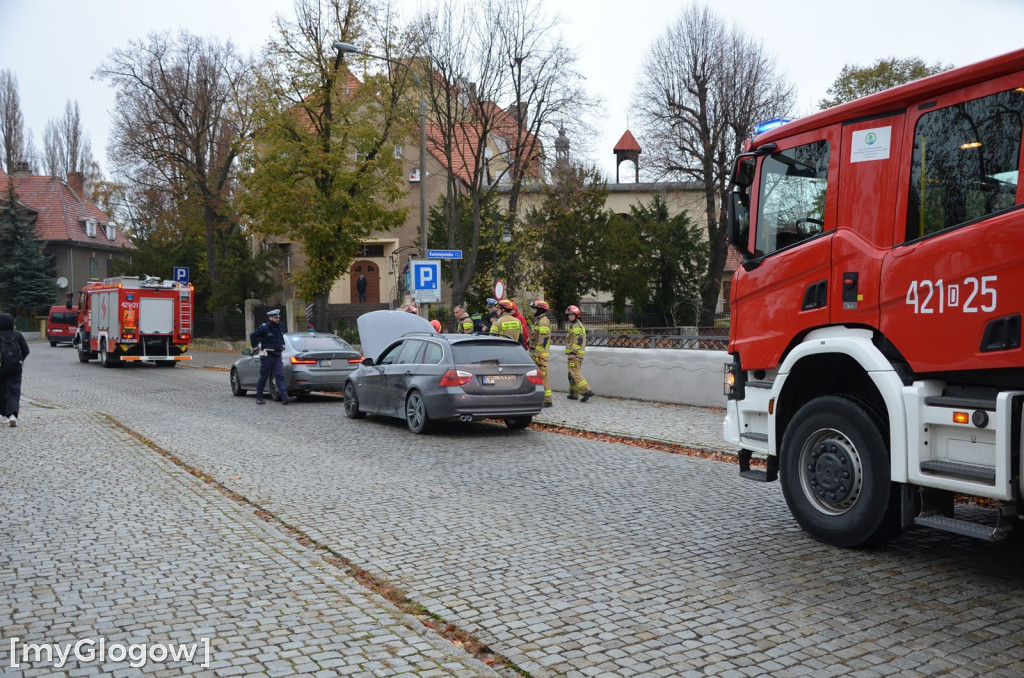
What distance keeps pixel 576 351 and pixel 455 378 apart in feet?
15.5

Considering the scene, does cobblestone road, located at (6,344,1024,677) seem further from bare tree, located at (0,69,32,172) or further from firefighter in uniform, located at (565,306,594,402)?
bare tree, located at (0,69,32,172)

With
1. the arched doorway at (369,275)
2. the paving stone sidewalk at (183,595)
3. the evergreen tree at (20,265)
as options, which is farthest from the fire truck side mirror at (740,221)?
the evergreen tree at (20,265)

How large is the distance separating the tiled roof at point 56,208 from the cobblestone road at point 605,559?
63.2m

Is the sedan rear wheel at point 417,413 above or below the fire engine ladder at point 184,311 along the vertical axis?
below

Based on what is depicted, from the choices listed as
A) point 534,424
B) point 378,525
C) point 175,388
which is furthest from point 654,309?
Answer: point 378,525

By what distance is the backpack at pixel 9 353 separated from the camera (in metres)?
13.2

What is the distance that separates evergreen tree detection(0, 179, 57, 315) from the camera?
2282 inches

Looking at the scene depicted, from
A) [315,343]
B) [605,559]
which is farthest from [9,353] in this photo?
[605,559]

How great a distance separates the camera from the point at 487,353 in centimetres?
1280

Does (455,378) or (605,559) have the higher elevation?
(455,378)

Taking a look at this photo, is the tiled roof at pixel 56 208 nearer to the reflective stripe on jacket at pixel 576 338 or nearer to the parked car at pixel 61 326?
the parked car at pixel 61 326

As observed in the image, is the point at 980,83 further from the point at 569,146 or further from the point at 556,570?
the point at 569,146

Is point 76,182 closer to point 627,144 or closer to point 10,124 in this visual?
point 10,124

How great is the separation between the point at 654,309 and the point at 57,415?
35.9 meters
